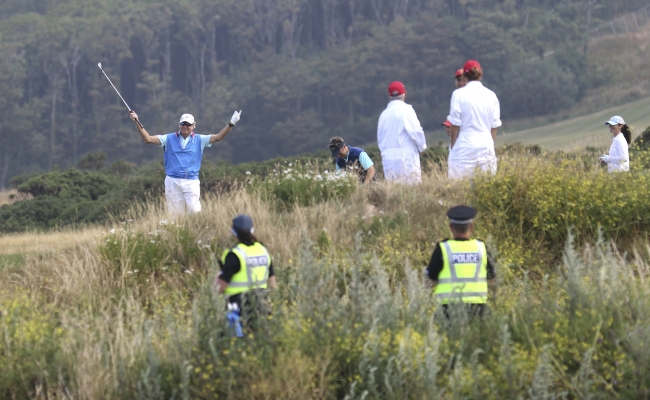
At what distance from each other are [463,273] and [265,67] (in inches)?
3195

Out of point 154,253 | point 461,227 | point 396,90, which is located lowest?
point 154,253

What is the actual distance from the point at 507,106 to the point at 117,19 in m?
34.4

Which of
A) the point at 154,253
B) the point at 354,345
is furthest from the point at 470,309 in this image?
the point at 154,253

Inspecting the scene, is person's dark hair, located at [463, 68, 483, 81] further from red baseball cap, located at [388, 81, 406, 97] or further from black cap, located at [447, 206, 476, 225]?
black cap, located at [447, 206, 476, 225]

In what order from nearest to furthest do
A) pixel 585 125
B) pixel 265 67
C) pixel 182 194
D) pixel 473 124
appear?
pixel 473 124 < pixel 182 194 < pixel 585 125 < pixel 265 67

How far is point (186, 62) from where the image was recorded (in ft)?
299

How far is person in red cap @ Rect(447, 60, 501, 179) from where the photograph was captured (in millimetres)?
12025

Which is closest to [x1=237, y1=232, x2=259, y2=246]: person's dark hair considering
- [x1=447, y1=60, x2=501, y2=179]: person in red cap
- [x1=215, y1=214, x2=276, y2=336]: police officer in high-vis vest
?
[x1=215, y1=214, x2=276, y2=336]: police officer in high-vis vest

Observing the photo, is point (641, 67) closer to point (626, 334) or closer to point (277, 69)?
point (277, 69)

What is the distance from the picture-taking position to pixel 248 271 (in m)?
7.71

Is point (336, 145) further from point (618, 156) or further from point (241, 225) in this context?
point (241, 225)

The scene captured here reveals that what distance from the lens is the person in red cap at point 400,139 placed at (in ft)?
42.8

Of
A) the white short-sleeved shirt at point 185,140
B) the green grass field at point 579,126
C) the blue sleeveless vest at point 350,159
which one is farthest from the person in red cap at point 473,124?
the green grass field at point 579,126

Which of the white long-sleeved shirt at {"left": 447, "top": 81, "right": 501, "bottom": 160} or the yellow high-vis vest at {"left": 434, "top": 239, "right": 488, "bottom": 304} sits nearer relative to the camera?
the yellow high-vis vest at {"left": 434, "top": 239, "right": 488, "bottom": 304}
